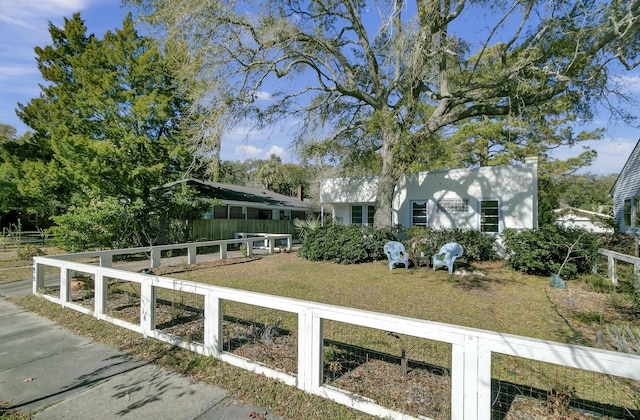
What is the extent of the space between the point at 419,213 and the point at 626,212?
12.2 m

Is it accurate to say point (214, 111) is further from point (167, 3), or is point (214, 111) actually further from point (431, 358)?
point (431, 358)

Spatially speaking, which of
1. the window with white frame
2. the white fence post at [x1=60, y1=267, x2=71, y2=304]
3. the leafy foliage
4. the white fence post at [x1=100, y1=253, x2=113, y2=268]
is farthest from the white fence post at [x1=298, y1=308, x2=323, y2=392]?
the window with white frame

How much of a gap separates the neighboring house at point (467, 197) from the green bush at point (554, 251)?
2.89 metres

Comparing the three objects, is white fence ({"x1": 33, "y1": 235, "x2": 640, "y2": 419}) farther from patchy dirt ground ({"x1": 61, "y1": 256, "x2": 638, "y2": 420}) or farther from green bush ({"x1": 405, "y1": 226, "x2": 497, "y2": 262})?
green bush ({"x1": 405, "y1": 226, "x2": 497, "y2": 262})

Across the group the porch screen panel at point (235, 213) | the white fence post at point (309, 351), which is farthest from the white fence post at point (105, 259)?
the porch screen panel at point (235, 213)

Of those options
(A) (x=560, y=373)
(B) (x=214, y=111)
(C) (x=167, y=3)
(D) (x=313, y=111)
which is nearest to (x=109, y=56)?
(C) (x=167, y=3)

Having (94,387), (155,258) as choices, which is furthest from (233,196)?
(94,387)

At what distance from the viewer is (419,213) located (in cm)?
1493

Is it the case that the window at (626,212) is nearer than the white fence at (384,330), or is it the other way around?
the white fence at (384,330)

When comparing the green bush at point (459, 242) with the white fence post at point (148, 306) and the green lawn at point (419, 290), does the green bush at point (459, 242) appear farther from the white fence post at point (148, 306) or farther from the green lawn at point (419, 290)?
the white fence post at point (148, 306)

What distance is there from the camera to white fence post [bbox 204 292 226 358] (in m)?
3.58

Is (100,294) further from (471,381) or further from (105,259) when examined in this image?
(471,381)

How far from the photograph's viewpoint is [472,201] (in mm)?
13602

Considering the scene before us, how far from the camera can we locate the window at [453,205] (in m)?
13.8
